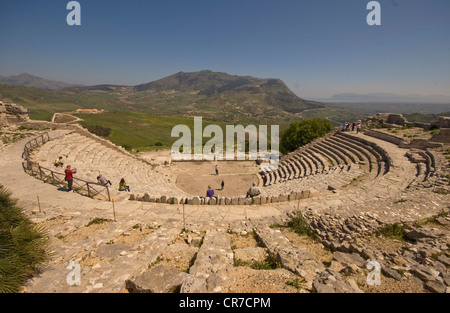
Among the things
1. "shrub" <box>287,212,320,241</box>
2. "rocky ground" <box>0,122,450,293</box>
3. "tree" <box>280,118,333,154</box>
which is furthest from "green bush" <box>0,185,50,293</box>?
"tree" <box>280,118,333,154</box>

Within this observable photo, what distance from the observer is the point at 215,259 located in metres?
5.73

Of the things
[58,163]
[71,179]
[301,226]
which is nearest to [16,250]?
[301,226]

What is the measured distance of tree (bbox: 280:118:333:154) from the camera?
1199 inches

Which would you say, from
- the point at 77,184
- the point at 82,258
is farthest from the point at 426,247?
the point at 77,184

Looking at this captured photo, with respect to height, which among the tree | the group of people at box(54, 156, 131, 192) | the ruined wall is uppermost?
the ruined wall

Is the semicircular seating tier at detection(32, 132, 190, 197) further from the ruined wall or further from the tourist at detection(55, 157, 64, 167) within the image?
the ruined wall

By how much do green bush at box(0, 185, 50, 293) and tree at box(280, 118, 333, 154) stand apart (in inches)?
1227

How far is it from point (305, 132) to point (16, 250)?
32.3m

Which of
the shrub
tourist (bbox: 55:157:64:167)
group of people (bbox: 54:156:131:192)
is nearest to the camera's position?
A: the shrub

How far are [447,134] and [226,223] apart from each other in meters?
20.2

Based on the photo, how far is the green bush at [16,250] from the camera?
11.2 ft

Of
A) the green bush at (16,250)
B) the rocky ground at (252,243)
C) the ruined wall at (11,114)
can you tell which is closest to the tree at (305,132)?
the rocky ground at (252,243)

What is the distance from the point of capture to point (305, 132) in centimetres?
3106

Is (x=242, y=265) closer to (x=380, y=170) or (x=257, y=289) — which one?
(x=257, y=289)
